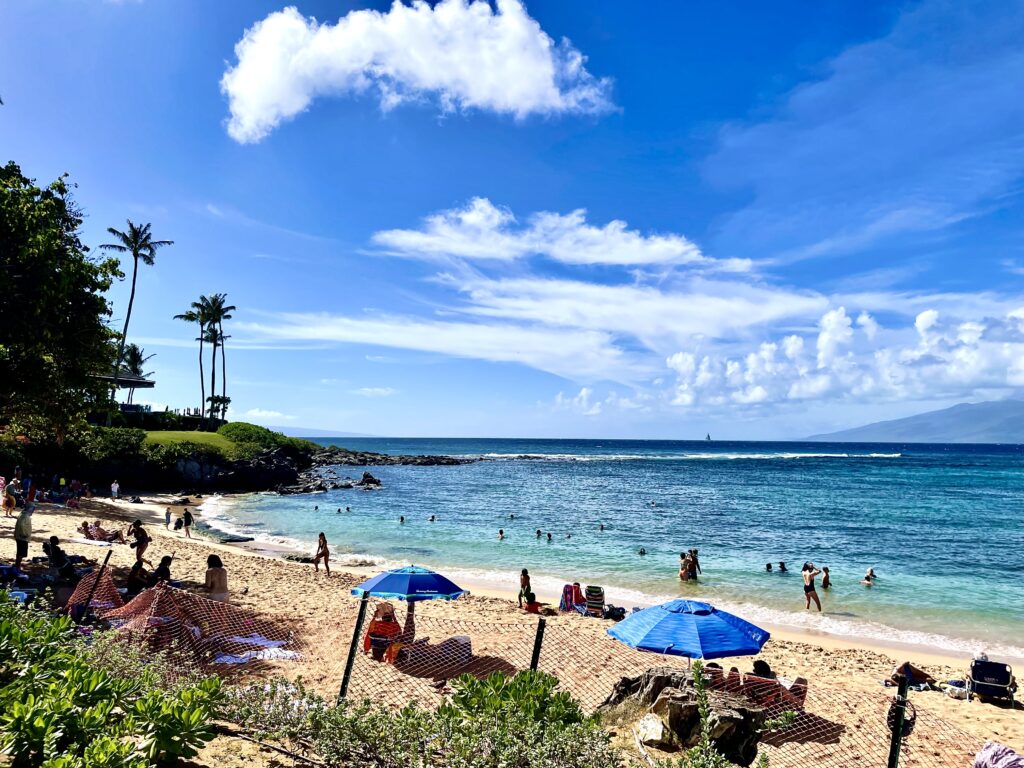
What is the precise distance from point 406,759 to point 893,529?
3972 centimetres

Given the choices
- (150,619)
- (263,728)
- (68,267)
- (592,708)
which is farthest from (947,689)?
(68,267)

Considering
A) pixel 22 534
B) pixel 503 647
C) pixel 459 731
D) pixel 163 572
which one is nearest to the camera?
pixel 459 731

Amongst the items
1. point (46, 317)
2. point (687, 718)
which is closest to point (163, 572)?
point (46, 317)

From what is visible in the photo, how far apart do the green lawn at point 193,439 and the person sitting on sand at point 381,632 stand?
1762 inches

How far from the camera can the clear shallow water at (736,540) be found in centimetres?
1989

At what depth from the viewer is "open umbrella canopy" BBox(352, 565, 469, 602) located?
11609 mm

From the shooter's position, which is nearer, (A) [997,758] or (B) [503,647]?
(A) [997,758]

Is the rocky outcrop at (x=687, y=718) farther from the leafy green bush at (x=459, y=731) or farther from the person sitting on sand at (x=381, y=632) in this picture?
the person sitting on sand at (x=381, y=632)

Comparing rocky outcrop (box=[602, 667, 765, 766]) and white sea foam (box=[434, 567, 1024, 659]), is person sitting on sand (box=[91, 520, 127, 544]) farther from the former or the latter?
rocky outcrop (box=[602, 667, 765, 766])

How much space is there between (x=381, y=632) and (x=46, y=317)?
10834 millimetres

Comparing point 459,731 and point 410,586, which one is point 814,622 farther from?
point 459,731

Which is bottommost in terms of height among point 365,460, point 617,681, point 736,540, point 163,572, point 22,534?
point 736,540

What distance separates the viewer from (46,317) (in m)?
14.1

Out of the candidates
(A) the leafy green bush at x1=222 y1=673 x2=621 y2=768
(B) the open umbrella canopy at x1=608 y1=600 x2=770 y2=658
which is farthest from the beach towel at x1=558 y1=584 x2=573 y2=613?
(A) the leafy green bush at x1=222 y1=673 x2=621 y2=768
